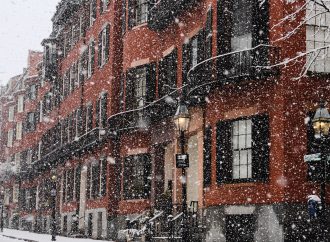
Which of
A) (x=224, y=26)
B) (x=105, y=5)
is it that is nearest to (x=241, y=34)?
(x=224, y=26)

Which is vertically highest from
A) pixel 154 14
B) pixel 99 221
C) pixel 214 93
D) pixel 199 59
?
pixel 154 14

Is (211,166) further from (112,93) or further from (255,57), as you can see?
(112,93)

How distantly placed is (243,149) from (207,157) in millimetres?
2047

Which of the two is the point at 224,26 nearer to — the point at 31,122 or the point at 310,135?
Result: the point at 310,135

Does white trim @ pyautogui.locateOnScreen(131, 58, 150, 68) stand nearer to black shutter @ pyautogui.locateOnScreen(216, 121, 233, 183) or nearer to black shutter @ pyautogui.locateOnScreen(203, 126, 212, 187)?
black shutter @ pyautogui.locateOnScreen(203, 126, 212, 187)

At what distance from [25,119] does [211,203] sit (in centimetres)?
4541

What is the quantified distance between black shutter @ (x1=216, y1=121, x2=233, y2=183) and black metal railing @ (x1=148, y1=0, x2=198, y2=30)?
6543 millimetres

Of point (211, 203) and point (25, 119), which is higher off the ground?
point (25, 119)

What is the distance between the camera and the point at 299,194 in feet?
62.7

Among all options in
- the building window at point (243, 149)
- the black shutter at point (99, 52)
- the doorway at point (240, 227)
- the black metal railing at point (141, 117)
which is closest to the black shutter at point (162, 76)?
the black metal railing at point (141, 117)

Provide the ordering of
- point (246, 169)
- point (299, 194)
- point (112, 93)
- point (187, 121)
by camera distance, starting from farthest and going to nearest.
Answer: point (112, 93) < point (246, 169) < point (299, 194) < point (187, 121)

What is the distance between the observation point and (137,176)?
29438mm

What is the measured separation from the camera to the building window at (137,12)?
30562mm

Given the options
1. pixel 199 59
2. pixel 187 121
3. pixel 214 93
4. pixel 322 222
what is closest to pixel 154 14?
pixel 199 59
